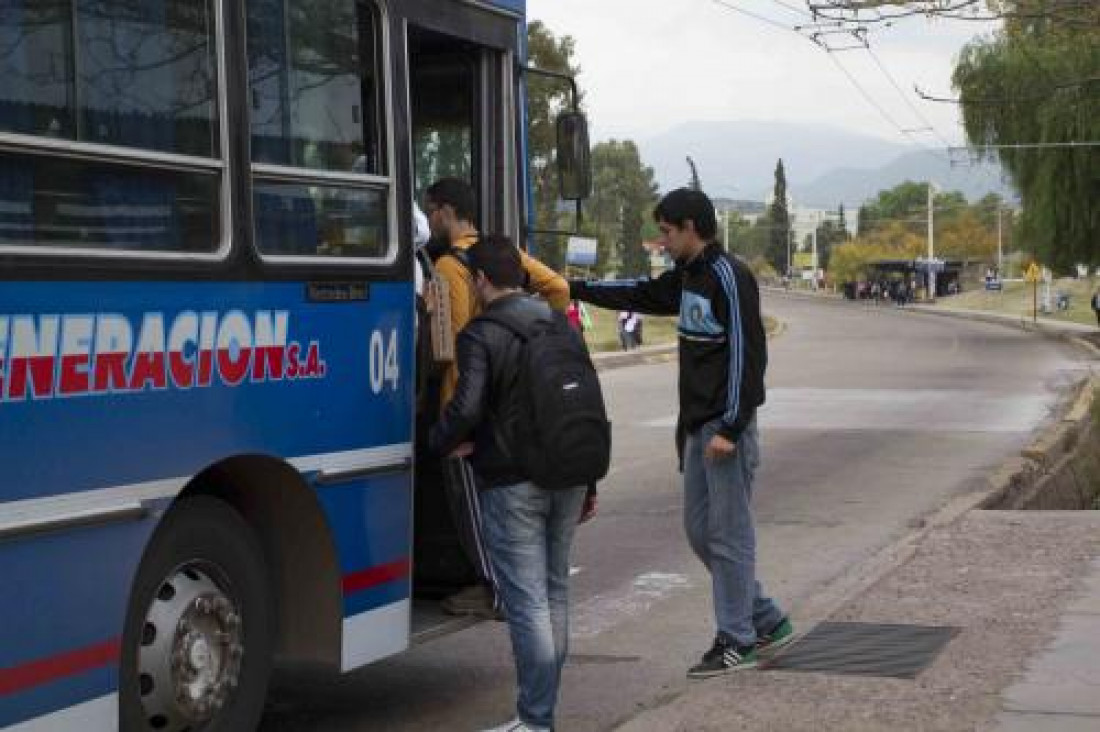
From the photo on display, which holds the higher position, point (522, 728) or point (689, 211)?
point (689, 211)

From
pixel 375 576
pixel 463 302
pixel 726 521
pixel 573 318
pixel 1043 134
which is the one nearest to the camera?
pixel 375 576

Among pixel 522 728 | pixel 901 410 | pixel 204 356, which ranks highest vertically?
pixel 204 356

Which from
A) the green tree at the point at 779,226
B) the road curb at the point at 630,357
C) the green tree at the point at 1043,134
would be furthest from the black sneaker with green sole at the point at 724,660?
the green tree at the point at 779,226

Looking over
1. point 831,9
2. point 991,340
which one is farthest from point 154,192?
point 991,340

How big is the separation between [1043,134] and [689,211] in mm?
40621

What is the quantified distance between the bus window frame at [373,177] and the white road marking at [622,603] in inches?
121

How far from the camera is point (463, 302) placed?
6.35m

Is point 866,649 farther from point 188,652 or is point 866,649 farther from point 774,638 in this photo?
point 188,652

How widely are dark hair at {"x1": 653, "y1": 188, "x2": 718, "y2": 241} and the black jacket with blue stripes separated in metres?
0.08

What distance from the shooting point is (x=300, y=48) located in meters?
5.69

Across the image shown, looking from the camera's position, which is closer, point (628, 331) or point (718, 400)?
point (718, 400)

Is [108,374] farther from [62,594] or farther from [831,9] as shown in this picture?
[831,9]

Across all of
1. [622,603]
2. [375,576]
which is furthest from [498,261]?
[622,603]

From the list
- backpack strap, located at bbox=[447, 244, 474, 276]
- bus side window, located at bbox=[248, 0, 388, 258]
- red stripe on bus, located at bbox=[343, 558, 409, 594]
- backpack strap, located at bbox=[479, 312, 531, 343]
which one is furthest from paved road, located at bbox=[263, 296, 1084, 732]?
bus side window, located at bbox=[248, 0, 388, 258]
